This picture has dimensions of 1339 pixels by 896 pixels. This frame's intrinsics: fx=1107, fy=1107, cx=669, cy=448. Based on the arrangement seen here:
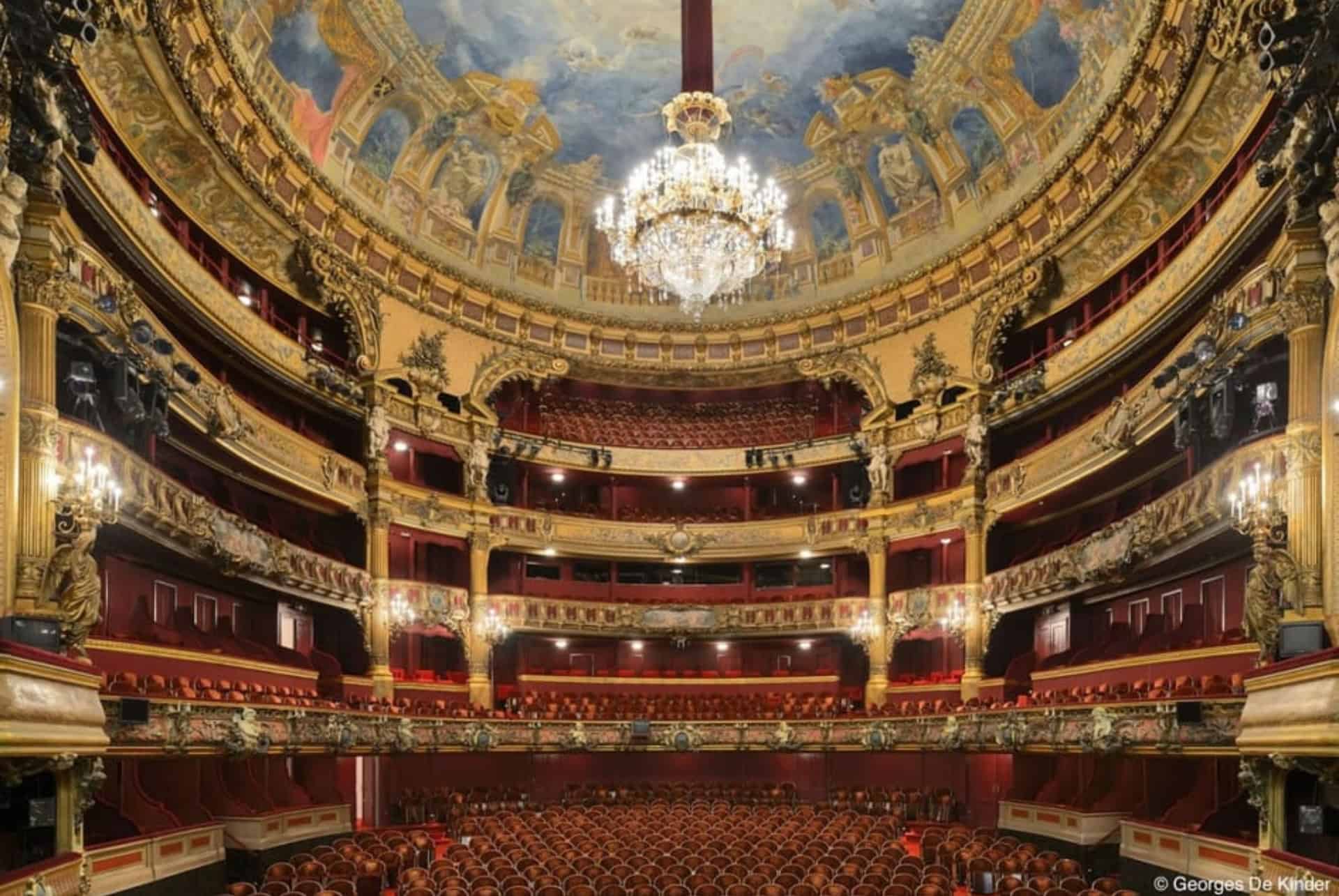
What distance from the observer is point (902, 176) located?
25906 millimetres

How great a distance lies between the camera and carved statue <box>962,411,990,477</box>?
→ 24172mm

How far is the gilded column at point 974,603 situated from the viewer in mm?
23500

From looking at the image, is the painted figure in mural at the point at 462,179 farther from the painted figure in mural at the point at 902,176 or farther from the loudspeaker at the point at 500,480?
the painted figure in mural at the point at 902,176

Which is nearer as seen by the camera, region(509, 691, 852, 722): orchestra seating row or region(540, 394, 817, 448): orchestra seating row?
region(509, 691, 852, 722): orchestra seating row

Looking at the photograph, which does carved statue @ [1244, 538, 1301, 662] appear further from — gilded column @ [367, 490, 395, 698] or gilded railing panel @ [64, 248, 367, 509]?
gilded column @ [367, 490, 395, 698]

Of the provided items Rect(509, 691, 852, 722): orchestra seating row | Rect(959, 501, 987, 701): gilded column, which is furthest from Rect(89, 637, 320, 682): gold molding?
Rect(959, 501, 987, 701): gilded column

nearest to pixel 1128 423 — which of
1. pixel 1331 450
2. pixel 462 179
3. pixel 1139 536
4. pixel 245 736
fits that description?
pixel 1139 536

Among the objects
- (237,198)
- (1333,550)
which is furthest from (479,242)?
(1333,550)

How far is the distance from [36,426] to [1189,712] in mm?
13232

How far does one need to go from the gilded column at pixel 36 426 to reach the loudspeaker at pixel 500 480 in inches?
625

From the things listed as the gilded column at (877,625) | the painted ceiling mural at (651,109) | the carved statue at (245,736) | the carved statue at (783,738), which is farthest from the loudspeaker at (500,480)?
the carved statue at (245,736)

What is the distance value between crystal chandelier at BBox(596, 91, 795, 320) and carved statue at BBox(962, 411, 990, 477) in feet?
28.6

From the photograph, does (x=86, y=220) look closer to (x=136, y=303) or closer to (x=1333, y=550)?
(x=136, y=303)

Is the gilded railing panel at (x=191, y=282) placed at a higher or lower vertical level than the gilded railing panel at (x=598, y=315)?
lower
